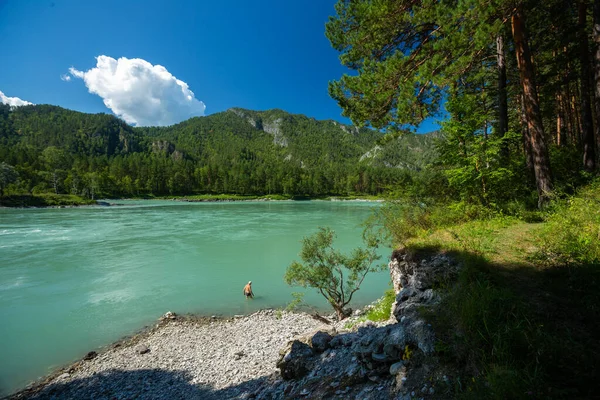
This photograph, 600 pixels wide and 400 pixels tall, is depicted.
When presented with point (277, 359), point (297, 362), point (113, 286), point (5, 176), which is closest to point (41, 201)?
point (5, 176)

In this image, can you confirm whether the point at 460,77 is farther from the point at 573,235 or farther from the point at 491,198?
the point at 573,235

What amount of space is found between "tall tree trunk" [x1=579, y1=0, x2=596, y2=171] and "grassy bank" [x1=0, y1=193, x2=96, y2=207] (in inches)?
3831

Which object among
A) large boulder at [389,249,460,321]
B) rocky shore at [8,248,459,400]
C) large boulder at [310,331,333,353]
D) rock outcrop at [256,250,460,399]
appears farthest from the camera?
large boulder at [310,331,333,353]

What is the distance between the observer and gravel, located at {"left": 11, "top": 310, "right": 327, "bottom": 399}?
736 cm

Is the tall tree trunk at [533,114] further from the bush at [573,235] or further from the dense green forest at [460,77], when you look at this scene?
the bush at [573,235]

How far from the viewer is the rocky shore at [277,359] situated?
402 centimetres

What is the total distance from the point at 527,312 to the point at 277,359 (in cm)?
691

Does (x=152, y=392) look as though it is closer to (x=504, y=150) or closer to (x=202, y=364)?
(x=202, y=364)

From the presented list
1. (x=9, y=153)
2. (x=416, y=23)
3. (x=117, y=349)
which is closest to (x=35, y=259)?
(x=117, y=349)

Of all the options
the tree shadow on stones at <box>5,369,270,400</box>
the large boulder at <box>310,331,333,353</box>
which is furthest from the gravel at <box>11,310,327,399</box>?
the large boulder at <box>310,331,333,353</box>

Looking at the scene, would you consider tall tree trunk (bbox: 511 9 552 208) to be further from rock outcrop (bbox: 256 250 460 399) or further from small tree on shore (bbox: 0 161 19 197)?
small tree on shore (bbox: 0 161 19 197)

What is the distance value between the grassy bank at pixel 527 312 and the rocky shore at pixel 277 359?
44cm

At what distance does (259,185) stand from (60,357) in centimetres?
12256

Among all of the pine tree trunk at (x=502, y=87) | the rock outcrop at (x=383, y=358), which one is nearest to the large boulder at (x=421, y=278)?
the rock outcrop at (x=383, y=358)
